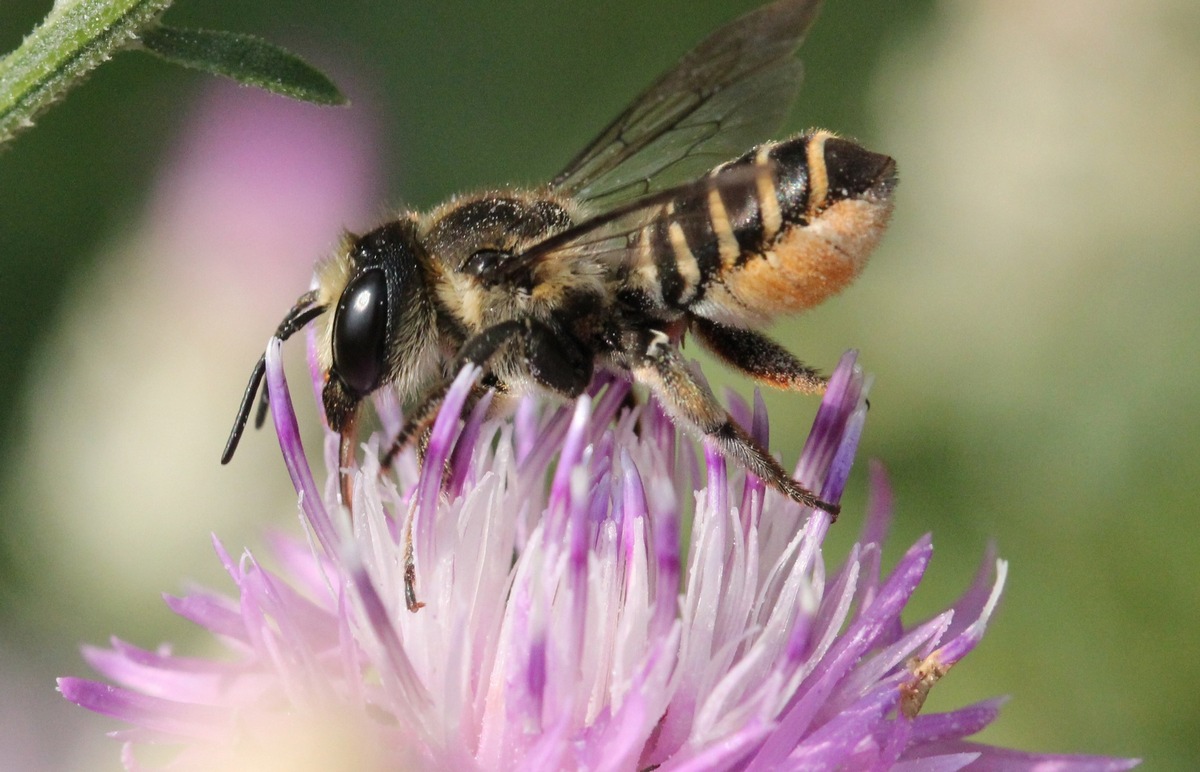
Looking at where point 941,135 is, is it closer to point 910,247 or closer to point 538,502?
point 910,247

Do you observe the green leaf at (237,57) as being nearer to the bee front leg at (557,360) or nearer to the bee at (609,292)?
the bee at (609,292)

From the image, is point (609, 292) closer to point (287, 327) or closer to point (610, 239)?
point (610, 239)

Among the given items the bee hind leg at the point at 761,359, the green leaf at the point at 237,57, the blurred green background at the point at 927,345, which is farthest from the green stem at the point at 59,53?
the blurred green background at the point at 927,345

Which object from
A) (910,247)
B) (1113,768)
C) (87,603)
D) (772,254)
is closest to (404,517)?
(772,254)

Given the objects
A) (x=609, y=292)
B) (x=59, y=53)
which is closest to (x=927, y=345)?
(x=609, y=292)

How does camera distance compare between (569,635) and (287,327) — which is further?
(287,327)
